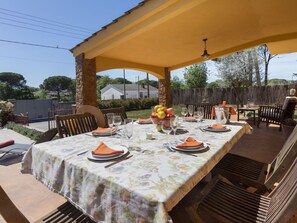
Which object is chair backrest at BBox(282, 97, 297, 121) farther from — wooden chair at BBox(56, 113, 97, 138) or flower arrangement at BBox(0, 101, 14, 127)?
flower arrangement at BBox(0, 101, 14, 127)

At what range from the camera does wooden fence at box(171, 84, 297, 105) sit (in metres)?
10.6

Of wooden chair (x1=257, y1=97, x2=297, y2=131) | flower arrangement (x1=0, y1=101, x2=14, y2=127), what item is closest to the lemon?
wooden chair (x1=257, y1=97, x2=297, y2=131)

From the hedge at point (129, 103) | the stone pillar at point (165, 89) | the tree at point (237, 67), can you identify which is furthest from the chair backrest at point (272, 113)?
the hedge at point (129, 103)

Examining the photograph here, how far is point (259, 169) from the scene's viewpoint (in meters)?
1.89

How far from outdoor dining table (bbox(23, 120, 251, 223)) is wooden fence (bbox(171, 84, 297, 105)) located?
28.0 feet

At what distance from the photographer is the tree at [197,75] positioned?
789 inches

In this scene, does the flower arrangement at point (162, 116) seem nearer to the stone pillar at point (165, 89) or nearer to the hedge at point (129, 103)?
the stone pillar at point (165, 89)

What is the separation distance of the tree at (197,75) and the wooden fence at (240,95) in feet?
19.7

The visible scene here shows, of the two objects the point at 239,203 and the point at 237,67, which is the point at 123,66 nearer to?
the point at 239,203

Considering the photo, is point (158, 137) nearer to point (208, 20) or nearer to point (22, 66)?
point (208, 20)

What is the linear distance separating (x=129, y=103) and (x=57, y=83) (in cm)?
2826

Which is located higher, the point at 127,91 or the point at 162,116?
the point at 127,91

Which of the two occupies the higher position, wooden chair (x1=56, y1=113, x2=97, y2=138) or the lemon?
the lemon

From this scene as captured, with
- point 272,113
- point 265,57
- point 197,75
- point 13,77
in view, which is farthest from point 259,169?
point 13,77
